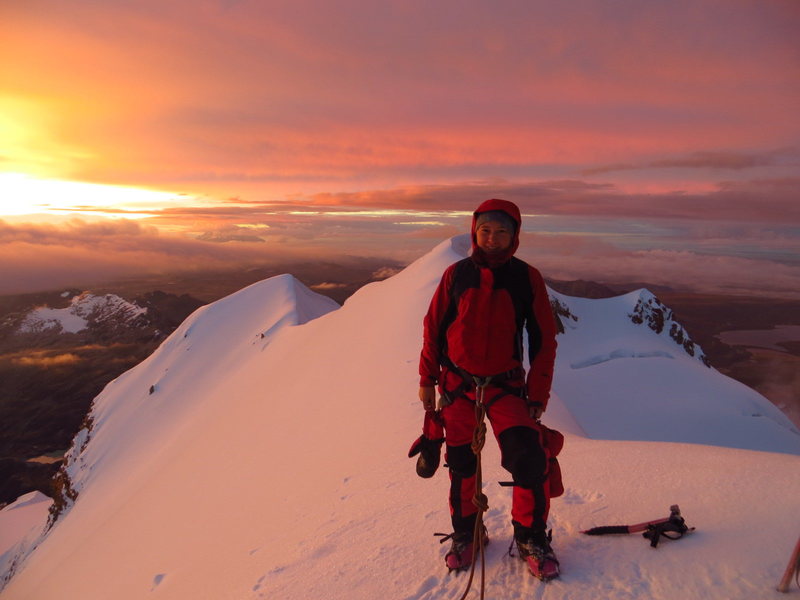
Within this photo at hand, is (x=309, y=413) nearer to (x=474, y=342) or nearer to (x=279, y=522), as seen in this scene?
(x=279, y=522)

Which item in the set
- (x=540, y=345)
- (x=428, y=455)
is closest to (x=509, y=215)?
(x=540, y=345)

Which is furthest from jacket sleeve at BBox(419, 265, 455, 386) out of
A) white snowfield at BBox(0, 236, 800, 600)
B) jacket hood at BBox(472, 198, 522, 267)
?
white snowfield at BBox(0, 236, 800, 600)

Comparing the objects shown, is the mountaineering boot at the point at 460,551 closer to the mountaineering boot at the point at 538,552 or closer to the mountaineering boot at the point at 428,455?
the mountaineering boot at the point at 538,552

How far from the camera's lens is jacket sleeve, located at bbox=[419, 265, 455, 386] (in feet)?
13.8

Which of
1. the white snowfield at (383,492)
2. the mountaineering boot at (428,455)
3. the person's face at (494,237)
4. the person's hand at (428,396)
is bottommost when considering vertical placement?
the white snowfield at (383,492)

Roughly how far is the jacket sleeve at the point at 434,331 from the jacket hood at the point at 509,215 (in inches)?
14.4

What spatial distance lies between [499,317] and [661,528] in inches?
87.5

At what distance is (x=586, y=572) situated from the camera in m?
3.58

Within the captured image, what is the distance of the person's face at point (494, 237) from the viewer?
3.77 m

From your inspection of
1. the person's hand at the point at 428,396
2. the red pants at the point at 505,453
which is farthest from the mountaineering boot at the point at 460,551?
the person's hand at the point at 428,396

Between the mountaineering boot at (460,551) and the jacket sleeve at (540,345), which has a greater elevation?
the jacket sleeve at (540,345)

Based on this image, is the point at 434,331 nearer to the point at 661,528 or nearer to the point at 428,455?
the point at 428,455

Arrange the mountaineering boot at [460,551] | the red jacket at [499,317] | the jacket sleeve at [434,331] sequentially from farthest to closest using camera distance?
the jacket sleeve at [434,331], the mountaineering boot at [460,551], the red jacket at [499,317]

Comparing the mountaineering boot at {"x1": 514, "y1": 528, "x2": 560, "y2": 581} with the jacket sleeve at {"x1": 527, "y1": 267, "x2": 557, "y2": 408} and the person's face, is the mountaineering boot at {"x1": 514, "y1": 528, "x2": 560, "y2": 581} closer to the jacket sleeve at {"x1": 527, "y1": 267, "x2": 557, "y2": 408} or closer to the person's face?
the jacket sleeve at {"x1": 527, "y1": 267, "x2": 557, "y2": 408}
